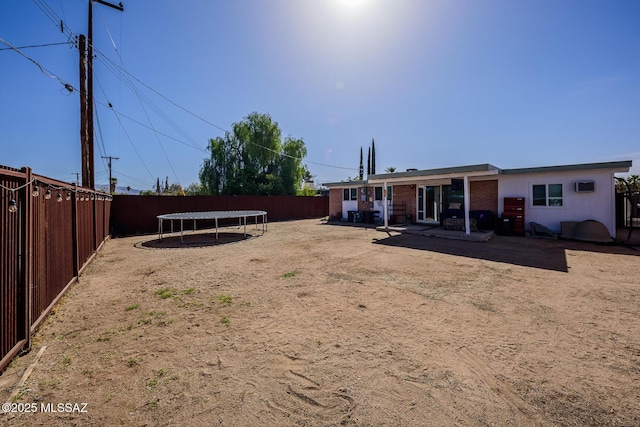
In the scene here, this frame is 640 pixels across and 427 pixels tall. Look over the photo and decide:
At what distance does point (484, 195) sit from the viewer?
12.1m

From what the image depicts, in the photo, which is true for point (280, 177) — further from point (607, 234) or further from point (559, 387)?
point (559, 387)

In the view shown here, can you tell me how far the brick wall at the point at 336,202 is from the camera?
1816 cm

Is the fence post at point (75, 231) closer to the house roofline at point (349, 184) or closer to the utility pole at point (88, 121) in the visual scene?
the utility pole at point (88, 121)

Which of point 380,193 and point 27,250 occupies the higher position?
point 380,193

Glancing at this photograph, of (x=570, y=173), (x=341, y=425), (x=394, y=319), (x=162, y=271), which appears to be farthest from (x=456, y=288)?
(x=570, y=173)

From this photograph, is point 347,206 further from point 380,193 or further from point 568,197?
point 568,197

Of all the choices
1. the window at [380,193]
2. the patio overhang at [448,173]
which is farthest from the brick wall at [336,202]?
the patio overhang at [448,173]

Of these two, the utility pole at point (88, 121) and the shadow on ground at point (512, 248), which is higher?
the utility pole at point (88, 121)

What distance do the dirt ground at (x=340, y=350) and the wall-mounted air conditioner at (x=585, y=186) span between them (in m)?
5.94

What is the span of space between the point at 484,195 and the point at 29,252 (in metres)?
13.9

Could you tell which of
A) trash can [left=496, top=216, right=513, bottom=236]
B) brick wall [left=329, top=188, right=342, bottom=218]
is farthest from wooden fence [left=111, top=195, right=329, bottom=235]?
trash can [left=496, top=216, right=513, bottom=236]

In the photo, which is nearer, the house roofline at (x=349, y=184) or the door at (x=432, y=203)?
the door at (x=432, y=203)

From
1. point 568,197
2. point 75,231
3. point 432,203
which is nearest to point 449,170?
point 432,203

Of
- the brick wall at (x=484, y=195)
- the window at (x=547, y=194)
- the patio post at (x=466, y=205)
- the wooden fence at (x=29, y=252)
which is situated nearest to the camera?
the wooden fence at (x=29, y=252)
